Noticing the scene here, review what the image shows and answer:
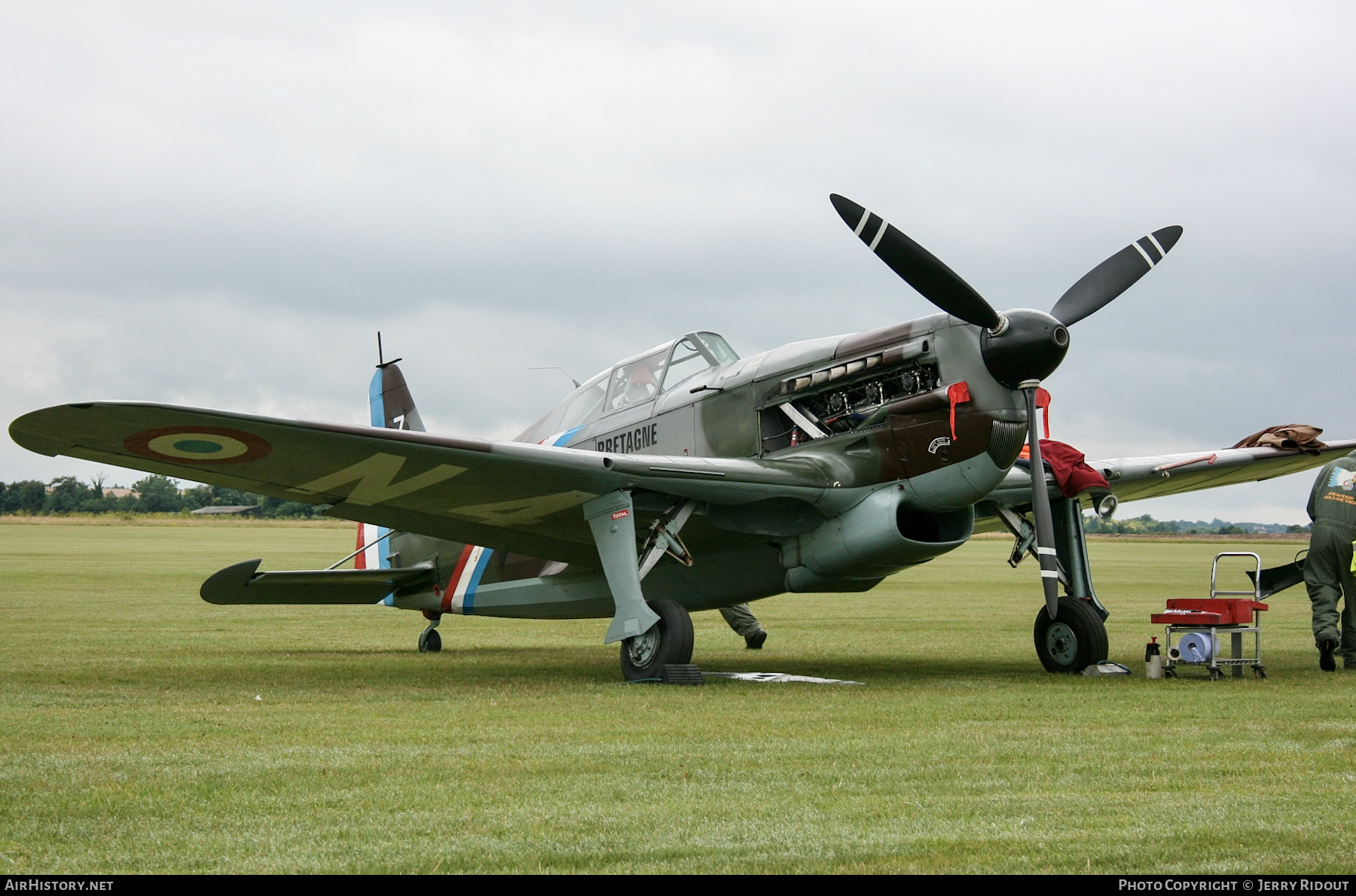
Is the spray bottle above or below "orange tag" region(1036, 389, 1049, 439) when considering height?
below

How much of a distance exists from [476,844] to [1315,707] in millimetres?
6061

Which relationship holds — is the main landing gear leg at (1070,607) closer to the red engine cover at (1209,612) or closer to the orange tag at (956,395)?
the red engine cover at (1209,612)

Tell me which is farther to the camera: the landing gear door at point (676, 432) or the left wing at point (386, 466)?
the landing gear door at point (676, 432)

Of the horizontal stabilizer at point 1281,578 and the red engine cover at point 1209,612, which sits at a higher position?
the horizontal stabilizer at point 1281,578

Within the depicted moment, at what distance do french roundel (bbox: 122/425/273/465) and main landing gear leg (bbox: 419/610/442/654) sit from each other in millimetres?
5554

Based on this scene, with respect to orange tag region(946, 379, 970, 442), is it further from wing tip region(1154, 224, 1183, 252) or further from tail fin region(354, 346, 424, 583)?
tail fin region(354, 346, 424, 583)

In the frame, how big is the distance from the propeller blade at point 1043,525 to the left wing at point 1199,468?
61.8 inches

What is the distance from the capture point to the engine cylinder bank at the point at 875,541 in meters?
10.5

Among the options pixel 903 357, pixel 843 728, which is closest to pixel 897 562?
pixel 903 357

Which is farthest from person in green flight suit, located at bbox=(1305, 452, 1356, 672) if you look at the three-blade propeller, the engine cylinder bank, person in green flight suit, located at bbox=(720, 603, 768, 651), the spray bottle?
person in green flight suit, located at bbox=(720, 603, 768, 651)

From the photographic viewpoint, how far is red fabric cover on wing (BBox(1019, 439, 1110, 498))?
38.4 ft

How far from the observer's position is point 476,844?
4.36 meters

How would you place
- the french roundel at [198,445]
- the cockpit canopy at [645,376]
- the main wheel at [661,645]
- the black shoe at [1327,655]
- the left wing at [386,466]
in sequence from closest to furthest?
1. the left wing at [386,466]
2. the french roundel at [198,445]
3. the main wheel at [661,645]
4. the black shoe at [1327,655]
5. the cockpit canopy at [645,376]

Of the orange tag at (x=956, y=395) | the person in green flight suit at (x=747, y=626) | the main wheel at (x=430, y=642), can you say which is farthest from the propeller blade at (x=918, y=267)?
the main wheel at (x=430, y=642)
